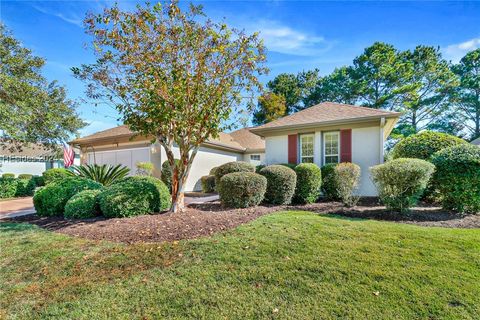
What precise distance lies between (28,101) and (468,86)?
114 ft

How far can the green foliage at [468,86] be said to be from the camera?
22.5 metres

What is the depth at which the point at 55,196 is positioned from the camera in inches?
279

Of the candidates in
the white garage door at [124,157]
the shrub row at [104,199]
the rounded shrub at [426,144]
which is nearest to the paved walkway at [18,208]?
the shrub row at [104,199]

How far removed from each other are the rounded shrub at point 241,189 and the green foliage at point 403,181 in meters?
3.49

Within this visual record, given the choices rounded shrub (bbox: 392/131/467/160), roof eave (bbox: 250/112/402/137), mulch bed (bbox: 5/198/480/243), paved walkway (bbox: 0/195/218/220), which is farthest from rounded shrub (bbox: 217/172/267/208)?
rounded shrub (bbox: 392/131/467/160)

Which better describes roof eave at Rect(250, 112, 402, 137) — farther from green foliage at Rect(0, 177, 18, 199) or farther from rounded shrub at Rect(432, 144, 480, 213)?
green foliage at Rect(0, 177, 18, 199)

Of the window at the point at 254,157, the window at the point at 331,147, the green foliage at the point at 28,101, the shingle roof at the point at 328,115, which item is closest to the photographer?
the shingle roof at the point at 328,115

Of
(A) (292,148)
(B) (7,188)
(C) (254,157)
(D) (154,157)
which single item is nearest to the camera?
(A) (292,148)

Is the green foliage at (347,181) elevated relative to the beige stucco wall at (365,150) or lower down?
lower down

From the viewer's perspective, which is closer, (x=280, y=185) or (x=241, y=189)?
(x=241, y=189)

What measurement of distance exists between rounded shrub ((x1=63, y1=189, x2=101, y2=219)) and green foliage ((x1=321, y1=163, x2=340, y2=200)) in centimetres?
789

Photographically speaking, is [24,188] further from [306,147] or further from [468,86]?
[468,86]

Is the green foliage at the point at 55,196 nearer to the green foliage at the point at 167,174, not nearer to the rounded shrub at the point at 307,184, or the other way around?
the green foliage at the point at 167,174

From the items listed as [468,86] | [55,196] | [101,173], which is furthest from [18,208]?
[468,86]
